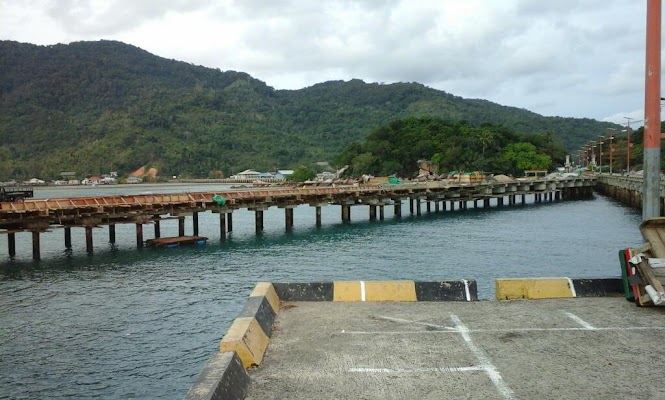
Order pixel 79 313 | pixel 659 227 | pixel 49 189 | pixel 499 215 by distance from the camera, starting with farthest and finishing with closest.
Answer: pixel 49 189
pixel 499 215
pixel 79 313
pixel 659 227

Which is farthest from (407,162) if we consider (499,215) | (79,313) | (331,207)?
(79,313)

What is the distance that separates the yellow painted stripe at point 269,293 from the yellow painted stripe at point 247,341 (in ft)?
5.46

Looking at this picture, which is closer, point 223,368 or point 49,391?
point 223,368

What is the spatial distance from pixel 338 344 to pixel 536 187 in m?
86.5

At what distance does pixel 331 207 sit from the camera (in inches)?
3725

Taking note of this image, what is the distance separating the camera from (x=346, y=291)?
1193cm

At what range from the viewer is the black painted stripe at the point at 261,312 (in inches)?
359

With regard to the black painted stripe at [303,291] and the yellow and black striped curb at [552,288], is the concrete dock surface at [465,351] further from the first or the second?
the yellow and black striped curb at [552,288]

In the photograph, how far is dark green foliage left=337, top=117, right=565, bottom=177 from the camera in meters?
132

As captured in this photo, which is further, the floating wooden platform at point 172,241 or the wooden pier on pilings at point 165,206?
the floating wooden platform at point 172,241

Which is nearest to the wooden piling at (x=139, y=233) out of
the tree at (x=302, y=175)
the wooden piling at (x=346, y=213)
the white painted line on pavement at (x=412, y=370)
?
the wooden piling at (x=346, y=213)

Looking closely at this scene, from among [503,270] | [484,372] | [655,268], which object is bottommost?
[503,270]

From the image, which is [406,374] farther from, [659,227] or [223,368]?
[659,227]

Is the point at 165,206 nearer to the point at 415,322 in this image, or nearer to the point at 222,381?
the point at 415,322
